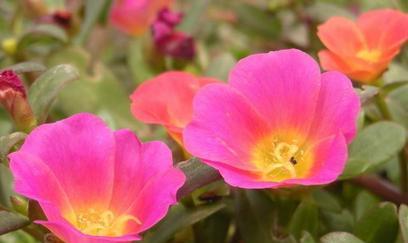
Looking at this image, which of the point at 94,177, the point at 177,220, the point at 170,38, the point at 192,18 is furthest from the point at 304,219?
the point at 192,18

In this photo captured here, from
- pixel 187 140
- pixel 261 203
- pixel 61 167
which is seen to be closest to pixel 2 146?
pixel 61 167

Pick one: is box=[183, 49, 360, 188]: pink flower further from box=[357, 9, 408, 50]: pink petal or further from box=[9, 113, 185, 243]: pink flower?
box=[357, 9, 408, 50]: pink petal

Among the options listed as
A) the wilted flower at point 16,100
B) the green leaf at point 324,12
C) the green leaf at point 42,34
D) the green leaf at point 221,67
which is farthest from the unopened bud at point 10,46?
the green leaf at point 324,12

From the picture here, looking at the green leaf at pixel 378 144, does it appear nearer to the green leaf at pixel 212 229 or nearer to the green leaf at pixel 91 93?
the green leaf at pixel 212 229

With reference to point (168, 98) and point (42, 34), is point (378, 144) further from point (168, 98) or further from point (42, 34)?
point (42, 34)

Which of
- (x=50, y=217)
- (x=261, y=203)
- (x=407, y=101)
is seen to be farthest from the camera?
(x=407, y=101)

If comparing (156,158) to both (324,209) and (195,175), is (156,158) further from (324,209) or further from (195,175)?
(324,209)
